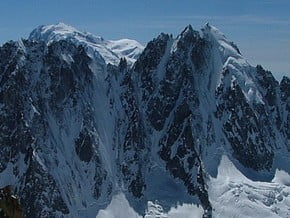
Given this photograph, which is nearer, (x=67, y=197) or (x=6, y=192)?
(x=6, y=192)

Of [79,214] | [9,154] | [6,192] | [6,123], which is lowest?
[6,192]

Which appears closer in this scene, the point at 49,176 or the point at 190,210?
the point at 49,176

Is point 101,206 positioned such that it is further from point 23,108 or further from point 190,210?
point 23,108

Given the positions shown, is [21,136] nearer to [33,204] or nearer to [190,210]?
[33,204]

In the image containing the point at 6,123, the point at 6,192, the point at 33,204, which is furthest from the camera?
the point at 6,123

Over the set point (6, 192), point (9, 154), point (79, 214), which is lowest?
point (6, 192)

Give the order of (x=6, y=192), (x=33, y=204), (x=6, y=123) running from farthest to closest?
1. (x=6, y=123)
2. (x=33, y=204)
3. (x=6, y=192)

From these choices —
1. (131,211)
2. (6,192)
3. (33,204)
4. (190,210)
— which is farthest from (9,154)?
(6,192)

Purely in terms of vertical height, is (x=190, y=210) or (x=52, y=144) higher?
(x=52, y=144)

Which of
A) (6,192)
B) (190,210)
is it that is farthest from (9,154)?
(6,192)
